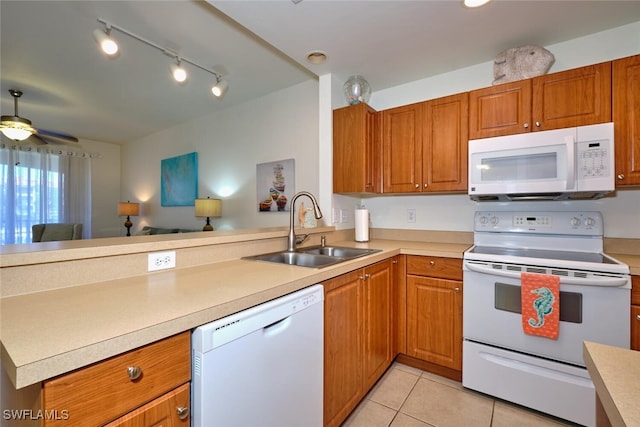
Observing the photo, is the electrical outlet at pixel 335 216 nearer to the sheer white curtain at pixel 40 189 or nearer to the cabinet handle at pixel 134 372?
the cabinet handle at pixel 134 372

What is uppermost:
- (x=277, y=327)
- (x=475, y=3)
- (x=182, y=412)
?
(x=475, y=3)

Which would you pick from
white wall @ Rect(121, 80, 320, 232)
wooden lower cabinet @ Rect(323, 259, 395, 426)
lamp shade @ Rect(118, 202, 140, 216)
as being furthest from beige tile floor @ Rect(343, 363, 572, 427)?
lamp shade @ Rect(118, 202, 140, 216)

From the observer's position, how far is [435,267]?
1.92m

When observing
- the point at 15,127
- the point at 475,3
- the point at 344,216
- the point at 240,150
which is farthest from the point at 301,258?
the point at 15,127

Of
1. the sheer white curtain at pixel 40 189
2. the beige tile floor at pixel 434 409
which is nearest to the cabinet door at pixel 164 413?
the beige tile floor at pixel 434 409

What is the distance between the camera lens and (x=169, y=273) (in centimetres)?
122

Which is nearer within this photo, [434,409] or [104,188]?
[434,409]

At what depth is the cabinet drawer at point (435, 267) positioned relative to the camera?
184 cm

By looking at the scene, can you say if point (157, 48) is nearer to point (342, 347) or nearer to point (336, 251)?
point (336, 251)

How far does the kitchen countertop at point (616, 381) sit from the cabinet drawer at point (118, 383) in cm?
88

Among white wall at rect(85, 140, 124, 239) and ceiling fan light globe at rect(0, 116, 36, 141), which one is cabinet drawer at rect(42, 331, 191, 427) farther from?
white wall at rect(85, 140, 124, 239)

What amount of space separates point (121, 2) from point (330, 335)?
7.78 ft

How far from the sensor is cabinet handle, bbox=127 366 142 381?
66 cm

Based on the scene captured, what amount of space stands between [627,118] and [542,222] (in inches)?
28.1
